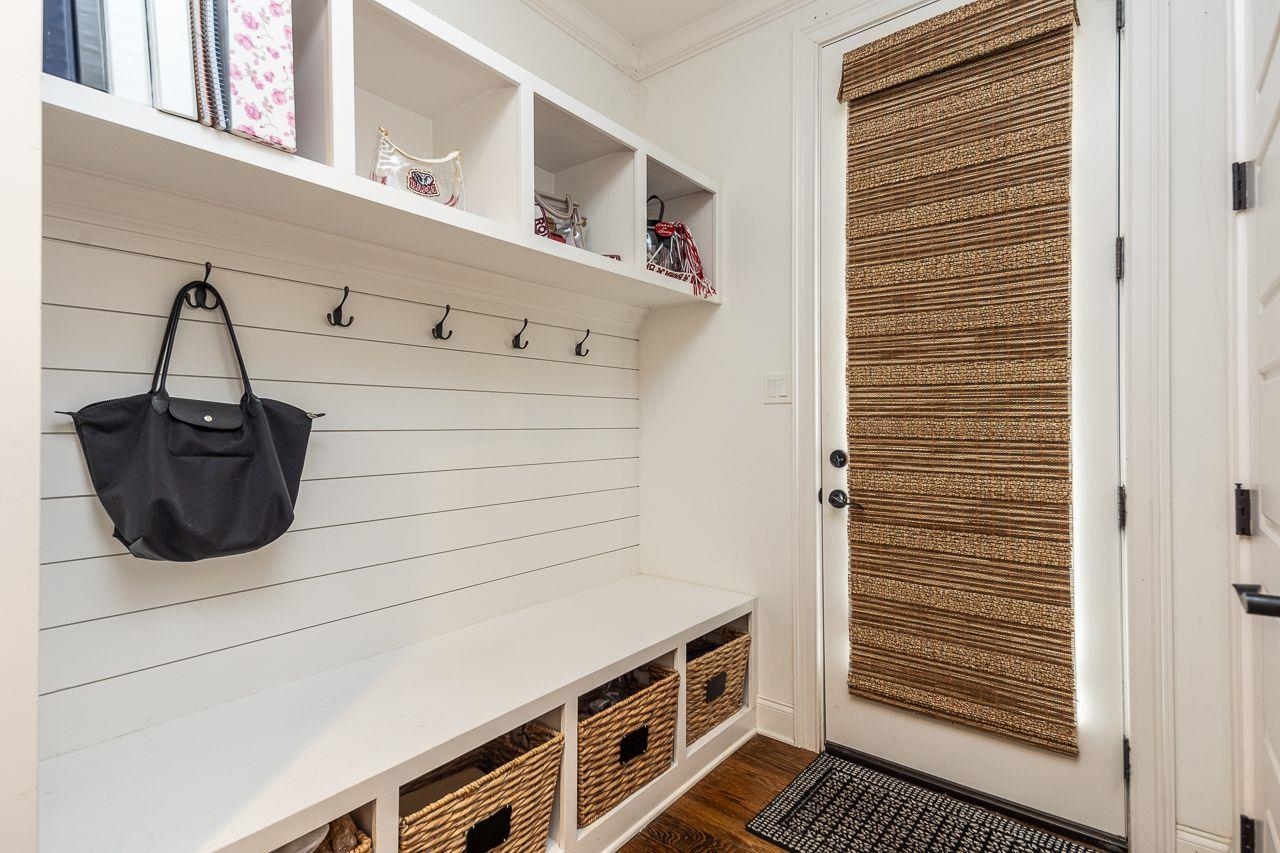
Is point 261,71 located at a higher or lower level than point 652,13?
lower

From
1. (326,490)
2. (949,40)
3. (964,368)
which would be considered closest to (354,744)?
(326,490)

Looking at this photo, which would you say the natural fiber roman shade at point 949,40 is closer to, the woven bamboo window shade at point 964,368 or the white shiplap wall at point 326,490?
the woven bamboo window shade at point 964,368

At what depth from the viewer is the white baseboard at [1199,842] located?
1519 mm

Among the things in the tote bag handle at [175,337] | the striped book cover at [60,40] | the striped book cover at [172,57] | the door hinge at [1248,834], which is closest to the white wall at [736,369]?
the door hinge at [1248,834]

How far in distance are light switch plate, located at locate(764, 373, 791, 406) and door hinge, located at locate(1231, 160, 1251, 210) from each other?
115 centimetres

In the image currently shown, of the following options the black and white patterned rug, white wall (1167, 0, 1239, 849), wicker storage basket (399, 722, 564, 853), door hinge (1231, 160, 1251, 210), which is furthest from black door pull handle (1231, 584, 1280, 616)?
wicker storage basket (399, 722, 564, 853)

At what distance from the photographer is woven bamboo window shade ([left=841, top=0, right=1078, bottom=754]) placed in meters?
1.71

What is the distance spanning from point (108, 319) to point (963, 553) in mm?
2131

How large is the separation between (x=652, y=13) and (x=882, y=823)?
8.77 feet

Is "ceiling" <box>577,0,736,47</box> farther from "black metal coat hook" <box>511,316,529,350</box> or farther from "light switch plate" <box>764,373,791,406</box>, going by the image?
"light switch plate" <box>764,373,791,406</box>

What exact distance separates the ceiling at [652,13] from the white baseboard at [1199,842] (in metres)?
2.74

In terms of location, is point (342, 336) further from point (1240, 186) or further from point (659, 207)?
point (1240, 186)

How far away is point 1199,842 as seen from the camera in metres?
1.54

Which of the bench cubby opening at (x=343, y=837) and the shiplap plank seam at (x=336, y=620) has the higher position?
the shiplap plank seam at (x=336, y=620)
